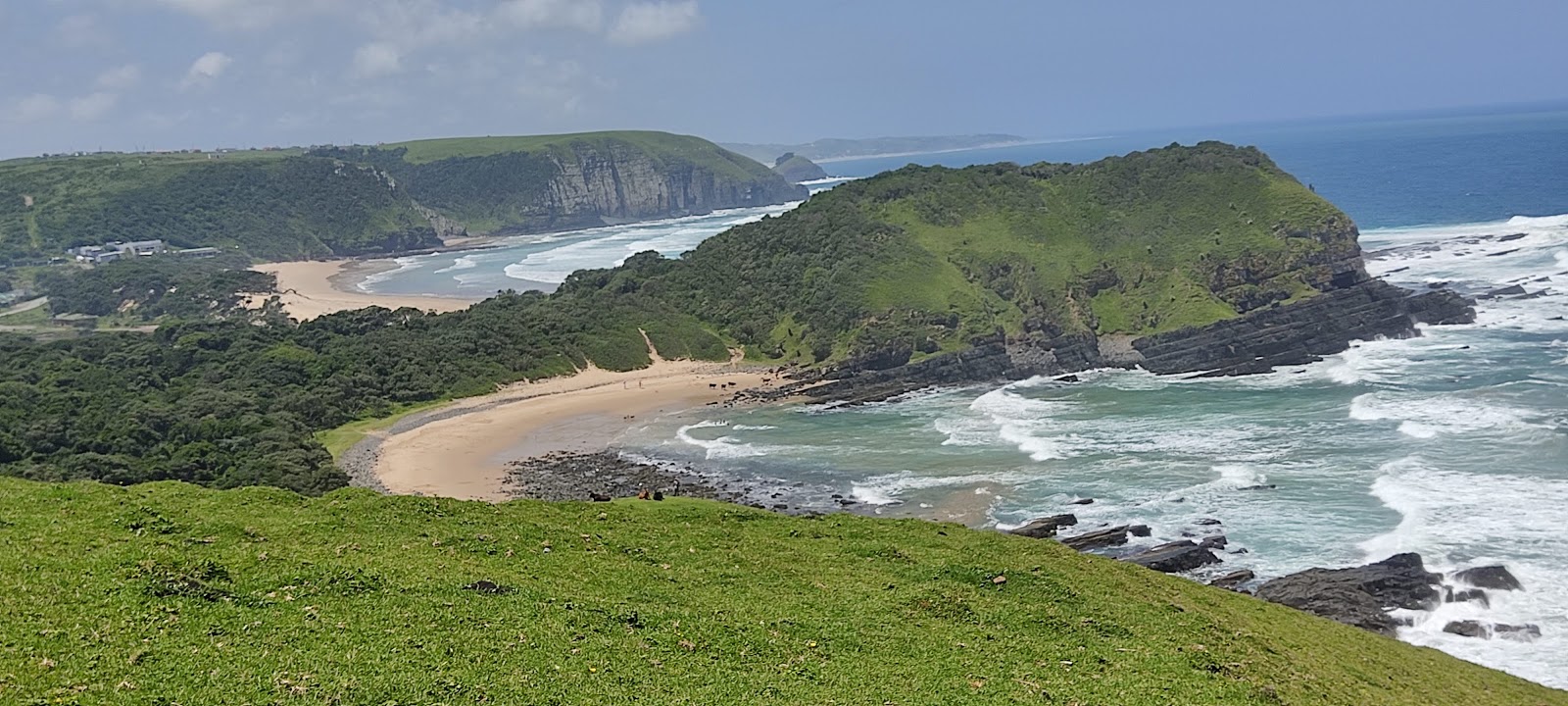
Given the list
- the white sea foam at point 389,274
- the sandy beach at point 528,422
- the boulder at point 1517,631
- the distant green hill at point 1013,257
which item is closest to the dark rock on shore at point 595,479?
the sandy beach at point 528,422

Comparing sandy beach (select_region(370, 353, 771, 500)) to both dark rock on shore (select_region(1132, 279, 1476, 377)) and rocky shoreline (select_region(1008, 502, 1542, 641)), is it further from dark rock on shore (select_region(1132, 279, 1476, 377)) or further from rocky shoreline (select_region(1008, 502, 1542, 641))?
rocky shoreline (select_region(1008, 502, 1542, 641))

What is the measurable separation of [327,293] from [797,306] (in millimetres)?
76224

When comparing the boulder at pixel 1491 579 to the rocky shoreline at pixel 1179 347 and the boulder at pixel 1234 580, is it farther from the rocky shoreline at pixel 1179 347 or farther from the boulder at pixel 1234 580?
the rocky shoreline at pixel 1179 347

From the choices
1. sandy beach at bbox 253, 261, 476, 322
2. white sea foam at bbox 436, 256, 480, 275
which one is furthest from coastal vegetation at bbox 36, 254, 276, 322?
white sea foam at bbox 436, 256, 480, 275

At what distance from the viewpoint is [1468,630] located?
35438 mm

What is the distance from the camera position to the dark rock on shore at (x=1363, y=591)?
36.1 meters

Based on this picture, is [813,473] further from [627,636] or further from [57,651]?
[57,651]

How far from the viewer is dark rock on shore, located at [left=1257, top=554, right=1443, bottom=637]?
3606cm

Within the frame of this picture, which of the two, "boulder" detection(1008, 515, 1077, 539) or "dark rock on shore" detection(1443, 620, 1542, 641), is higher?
"boulder" detection(1008, 515, 1077, 539)

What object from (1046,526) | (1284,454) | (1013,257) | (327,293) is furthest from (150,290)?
(1284,454)

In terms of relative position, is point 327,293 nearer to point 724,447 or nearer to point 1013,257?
point 1013,257

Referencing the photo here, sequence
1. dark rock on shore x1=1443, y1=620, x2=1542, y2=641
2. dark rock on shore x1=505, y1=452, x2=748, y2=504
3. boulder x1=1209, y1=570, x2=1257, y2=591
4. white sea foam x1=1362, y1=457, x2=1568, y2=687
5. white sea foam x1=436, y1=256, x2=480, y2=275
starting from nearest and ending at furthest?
white sea foam x1=1362, y1=457, x2=1568, y2=687
dark rock on shore x1=1443, y1=620, x2=1542, y2=641
boulder x1=1209, y1=570, x2=1257, y2=591
dark rock on shore x1=505, y1=452, x2=748, y2=504
white sea foam x1=436, y1=256, x2=480, y2=275

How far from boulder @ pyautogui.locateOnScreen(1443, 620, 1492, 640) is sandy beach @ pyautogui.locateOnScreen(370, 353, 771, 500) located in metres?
40.2

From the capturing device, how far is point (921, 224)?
352 feet
